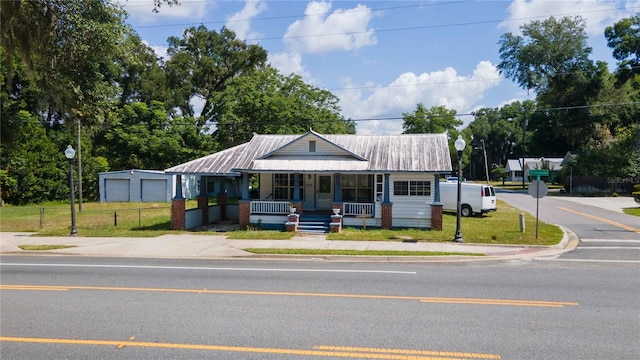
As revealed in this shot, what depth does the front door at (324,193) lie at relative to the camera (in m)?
23.4

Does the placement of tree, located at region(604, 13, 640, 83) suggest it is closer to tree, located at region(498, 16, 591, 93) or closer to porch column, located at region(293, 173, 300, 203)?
tree, located at region(498, 16, 591, 93)

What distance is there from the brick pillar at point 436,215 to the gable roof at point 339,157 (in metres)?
1.62

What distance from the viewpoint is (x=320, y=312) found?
753 centimetres

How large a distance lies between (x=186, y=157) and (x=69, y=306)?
3860cm

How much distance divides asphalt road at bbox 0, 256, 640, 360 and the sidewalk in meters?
1.86

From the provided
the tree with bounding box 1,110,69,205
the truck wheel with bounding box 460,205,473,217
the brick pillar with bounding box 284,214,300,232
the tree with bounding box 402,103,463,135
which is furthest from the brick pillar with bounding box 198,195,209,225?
the tree with bounding box 402,103,463,135

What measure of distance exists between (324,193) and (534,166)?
65.6 m

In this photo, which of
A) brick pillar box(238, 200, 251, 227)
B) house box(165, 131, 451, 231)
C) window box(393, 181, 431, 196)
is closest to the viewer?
house box(165, 131, 451, 231)

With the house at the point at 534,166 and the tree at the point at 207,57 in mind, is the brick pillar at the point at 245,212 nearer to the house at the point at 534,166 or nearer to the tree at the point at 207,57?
the tree at the point at 207,57

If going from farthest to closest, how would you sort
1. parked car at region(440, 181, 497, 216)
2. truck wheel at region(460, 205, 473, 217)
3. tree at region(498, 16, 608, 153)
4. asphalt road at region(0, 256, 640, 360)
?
1. tree at region(498, 16, 608, 153)
2. truck wheel at region(460, 205, 473, 217)
3. parked car at region(440, 181, 497, 216)
4. asphalt road at region(0, 256, 640, 360)

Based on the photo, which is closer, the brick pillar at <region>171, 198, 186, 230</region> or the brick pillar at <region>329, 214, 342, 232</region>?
the brick pillar at <region>329, 214, 342, 232</region>

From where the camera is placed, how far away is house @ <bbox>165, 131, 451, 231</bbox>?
20266 millimetres

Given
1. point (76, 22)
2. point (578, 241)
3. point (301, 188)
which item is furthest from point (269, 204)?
point (578, 241)

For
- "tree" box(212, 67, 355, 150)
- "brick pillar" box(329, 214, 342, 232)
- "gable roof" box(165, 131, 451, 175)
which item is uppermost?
"tree" box(212, 67, 355, 150)
